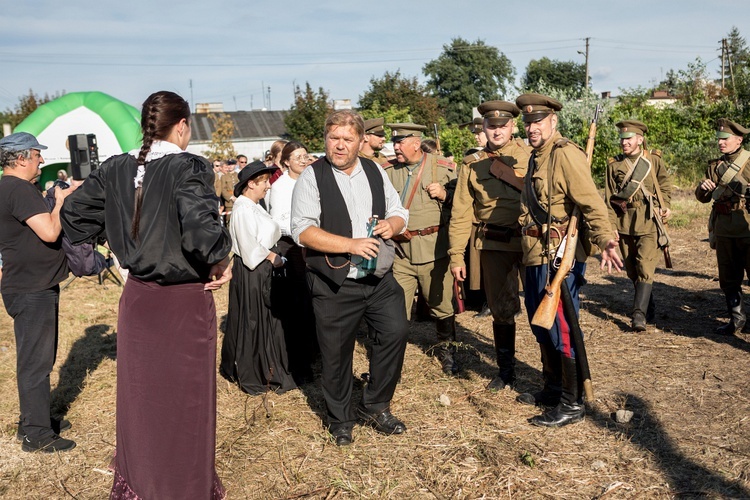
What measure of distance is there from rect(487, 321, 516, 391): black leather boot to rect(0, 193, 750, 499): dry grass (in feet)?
0.39

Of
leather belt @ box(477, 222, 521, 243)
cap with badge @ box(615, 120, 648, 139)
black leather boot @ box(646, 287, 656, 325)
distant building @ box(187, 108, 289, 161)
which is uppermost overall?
distant building @ box(187, 108, 289, 161)

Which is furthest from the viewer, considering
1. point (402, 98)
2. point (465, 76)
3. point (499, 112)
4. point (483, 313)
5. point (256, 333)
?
point (465, 76)

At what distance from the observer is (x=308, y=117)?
131 ft

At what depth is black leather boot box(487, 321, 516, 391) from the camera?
5.57m

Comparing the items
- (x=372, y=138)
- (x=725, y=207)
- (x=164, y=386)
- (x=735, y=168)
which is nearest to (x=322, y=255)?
(x=164, y=386)

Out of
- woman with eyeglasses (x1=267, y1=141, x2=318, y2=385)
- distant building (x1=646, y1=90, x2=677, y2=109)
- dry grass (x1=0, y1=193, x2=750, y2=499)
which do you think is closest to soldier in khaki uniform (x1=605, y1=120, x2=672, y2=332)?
dry grass (x1=0, y1=193, x2=750, y2=499)

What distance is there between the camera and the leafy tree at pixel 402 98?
162ft

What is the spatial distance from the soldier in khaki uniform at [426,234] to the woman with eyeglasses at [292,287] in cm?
88

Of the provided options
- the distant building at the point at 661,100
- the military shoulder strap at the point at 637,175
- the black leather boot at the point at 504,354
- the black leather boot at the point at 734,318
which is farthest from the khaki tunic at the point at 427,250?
the distant building at the point at 661,100

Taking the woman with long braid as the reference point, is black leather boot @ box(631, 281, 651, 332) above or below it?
below

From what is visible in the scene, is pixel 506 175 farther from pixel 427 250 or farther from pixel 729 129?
pixel 729 129

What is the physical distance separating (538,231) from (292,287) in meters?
2.37

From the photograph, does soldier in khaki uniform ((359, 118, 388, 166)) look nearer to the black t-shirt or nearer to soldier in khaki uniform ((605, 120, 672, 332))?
soldier in khaki uniform ((605, 120, 672, 332))

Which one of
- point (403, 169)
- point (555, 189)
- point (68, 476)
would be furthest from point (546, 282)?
point (68, 476)
